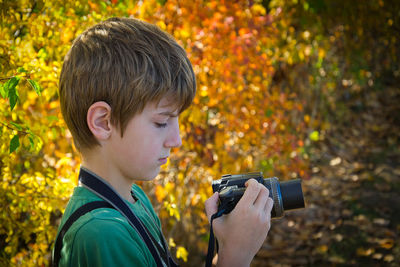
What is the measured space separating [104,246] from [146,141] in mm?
307

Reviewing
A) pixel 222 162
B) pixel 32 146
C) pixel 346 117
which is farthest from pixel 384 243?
pixel 32 146

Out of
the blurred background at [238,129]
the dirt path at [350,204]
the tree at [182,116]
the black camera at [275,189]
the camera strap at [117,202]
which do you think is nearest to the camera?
the camera strap at [117,202]

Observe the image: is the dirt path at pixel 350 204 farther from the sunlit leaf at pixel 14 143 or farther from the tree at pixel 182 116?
the sunlit leaf at pixel 14 143

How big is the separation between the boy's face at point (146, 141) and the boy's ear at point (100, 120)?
0.09 feet

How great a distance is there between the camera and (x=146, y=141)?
131cm

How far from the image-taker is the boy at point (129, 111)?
1.29 meters

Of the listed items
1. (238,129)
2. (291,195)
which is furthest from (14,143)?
(238,129)

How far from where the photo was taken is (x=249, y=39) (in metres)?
→ 3.47

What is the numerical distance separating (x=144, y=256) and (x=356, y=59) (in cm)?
589

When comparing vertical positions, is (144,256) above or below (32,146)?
below

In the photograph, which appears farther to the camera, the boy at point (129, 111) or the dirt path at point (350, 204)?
the dirt path at point (350, 204)

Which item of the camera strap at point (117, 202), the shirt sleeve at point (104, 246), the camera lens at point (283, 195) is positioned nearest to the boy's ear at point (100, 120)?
the camera strap at point (117, 202)

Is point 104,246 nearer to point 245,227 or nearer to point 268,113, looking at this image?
point 245,227

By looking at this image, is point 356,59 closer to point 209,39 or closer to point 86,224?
point 209,39
